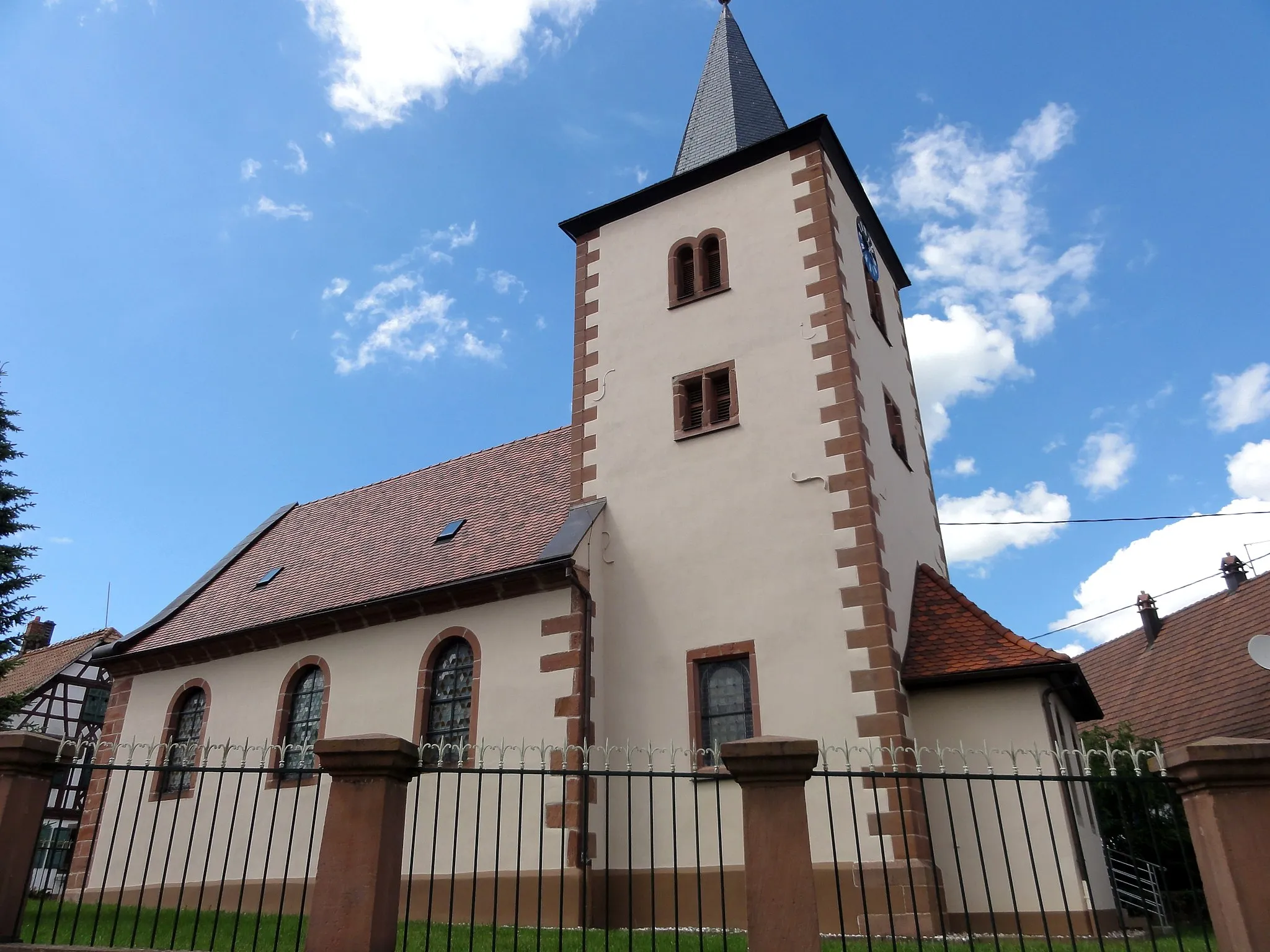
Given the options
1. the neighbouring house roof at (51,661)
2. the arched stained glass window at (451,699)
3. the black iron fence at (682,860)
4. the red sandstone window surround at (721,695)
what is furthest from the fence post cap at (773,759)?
the neighbouring house roof at (51,661)

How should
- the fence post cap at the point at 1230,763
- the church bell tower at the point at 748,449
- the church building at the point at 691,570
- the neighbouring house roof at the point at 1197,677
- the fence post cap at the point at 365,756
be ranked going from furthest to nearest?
the neighbouring house roof at the point at 1197,677, the church bell tower at the point at 748,449, the church building at the point at 691,570, the fence post cap at the point at 365,756, the fence post cap at the point at 1230,763

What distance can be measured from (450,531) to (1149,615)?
19674mm

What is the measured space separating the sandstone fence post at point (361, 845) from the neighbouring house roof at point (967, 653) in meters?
7.44

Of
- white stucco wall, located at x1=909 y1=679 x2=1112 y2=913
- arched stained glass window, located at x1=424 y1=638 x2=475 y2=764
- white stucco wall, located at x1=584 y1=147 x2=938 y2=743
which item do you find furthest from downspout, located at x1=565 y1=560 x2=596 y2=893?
white stucco wall, located at x1=909 y1=679 x2=1112 y2=913

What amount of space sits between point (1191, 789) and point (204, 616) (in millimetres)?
16640

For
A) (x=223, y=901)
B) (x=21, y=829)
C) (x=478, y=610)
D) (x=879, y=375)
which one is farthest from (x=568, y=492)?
(x=21, y=829)

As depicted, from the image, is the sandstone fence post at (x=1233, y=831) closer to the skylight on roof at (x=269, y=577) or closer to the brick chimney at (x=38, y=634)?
the skylight on roof at (x=269, y=577)

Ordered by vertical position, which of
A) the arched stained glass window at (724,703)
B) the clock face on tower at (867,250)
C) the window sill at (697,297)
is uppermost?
the clock face on tower at (867,250)

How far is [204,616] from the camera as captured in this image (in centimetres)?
1811

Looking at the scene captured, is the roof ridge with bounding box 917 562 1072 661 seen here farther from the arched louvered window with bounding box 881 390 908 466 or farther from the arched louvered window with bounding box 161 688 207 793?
the arched louvered window with bounding box 161 688 207 793

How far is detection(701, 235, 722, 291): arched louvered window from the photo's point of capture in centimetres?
1584

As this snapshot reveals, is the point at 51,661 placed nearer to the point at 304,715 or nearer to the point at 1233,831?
the point at 304,715

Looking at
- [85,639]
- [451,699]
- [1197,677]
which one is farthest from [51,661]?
[1197,677]

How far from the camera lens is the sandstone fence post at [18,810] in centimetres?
671
